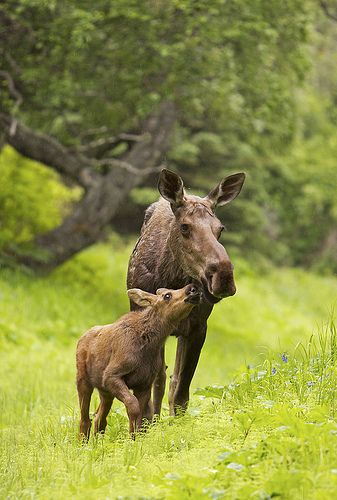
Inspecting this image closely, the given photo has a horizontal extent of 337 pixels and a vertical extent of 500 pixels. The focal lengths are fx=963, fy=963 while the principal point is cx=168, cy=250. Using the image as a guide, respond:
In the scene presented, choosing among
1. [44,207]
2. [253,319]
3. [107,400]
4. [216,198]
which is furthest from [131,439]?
[253,319]

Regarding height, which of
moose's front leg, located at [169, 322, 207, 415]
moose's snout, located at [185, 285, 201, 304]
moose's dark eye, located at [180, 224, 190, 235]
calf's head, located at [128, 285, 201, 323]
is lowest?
moose's front leg, located at [169, 322, 207, 415]

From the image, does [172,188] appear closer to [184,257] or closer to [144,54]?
[184,257]

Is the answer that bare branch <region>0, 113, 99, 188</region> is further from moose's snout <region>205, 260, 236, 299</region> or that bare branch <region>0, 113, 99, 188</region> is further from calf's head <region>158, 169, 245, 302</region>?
moose's snout <region>205, 260, 236, 299</region>

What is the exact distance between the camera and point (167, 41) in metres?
18.2

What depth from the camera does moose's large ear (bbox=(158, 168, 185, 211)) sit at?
25.0ft

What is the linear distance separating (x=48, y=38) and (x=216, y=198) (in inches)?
419

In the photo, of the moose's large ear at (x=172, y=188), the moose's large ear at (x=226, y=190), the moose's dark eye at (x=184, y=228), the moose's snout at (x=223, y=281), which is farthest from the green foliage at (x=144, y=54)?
the moose's snout at (x=223, y=281)

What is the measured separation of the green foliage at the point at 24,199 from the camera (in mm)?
21359

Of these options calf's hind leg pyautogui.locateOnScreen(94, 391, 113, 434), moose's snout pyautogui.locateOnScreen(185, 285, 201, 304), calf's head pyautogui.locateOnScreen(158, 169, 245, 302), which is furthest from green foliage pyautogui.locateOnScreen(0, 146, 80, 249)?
moose's snout pyautogui.locateOnScreen(185, 285, 201, 304)

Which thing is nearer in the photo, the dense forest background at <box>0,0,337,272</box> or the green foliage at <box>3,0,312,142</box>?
the green foliage at <box>3,0,312,142</box>

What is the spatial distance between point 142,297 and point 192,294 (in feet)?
1.91

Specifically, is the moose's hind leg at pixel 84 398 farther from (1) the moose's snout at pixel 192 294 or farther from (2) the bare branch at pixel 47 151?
(2) the bare branch at pixel 47 151

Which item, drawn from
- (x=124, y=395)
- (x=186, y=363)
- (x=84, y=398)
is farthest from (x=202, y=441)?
(x=186, y=363)

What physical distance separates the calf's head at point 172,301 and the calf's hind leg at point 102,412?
0.76m
